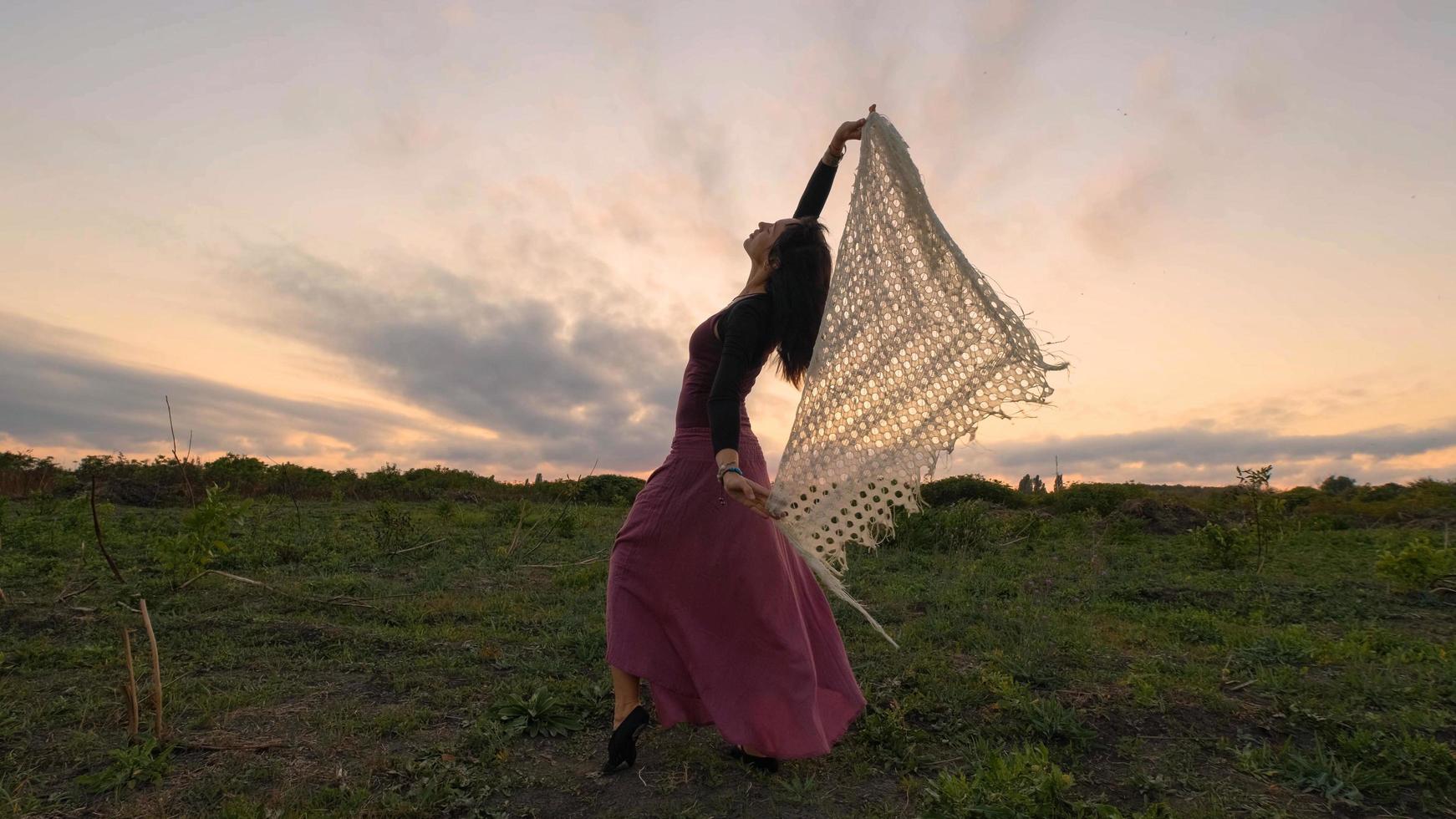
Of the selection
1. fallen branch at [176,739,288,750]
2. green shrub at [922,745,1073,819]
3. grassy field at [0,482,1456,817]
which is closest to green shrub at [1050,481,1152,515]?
grassy field at [0,482,1456,817]

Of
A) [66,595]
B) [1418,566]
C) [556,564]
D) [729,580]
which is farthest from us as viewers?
[556,564]

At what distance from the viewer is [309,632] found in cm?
477

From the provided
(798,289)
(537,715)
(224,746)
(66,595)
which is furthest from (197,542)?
(798,289)

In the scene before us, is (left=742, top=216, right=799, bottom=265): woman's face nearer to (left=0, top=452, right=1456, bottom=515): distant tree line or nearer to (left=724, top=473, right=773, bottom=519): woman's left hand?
(left=724, top=473, right=773, bottom=519): woman's left hand

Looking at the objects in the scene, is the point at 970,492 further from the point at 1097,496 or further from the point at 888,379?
the point at 888,379

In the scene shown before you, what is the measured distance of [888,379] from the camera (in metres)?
2.72

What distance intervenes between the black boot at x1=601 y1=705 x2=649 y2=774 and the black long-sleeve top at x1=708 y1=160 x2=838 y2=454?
42.7 inches

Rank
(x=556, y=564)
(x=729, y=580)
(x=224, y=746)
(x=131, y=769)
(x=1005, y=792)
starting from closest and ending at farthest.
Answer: (x=1005, y=792), (x=131, y=769), (x=729, y=580), (x=224, y=746), (x=556, y=564)

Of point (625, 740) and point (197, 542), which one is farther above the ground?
point (197, 542)

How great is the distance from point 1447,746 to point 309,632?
219 inches

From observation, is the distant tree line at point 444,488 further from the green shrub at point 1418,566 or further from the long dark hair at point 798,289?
the long dark hair at point 798,289

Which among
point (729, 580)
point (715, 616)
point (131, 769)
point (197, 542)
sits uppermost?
point (197, 542)

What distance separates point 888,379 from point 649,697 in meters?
2.14

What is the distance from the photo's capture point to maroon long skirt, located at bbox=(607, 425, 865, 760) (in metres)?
2.89
